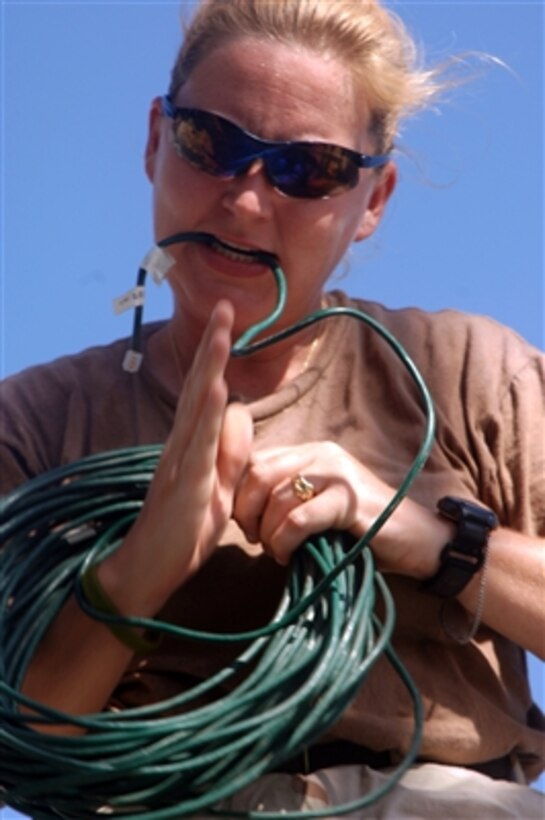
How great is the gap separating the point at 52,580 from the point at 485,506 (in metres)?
0.79

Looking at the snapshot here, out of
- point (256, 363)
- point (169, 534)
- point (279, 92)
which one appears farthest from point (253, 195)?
point (169, 534)

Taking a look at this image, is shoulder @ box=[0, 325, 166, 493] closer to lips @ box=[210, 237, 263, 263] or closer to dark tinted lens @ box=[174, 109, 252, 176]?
lips @ box=[210, 237, 263, 263]

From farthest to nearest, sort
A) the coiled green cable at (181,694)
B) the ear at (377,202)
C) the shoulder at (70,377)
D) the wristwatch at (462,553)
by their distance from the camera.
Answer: the ear at (377,202)
the shoulder at (70,377)
the wristwatch at (462,553)
the coiled green cable at (181,694)

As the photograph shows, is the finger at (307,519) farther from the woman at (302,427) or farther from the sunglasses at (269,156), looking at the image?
the sunglasses at (269,156)

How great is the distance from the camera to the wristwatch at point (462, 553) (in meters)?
3.21

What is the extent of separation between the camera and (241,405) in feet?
10.3

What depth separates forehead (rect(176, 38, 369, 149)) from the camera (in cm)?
345

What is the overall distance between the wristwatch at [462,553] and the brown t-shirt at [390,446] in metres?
0.09

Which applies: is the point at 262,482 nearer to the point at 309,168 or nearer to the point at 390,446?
the point at 390,446

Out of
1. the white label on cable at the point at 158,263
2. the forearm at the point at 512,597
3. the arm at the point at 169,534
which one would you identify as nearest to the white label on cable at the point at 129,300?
the white label on cable at the point at 158,263

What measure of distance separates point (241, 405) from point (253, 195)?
1.49ft

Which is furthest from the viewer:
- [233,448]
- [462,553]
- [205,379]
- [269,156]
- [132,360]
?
[132,360]

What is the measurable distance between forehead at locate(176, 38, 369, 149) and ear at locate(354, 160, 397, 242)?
0.67 feet

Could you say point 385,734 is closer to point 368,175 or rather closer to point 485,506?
point 485,506
